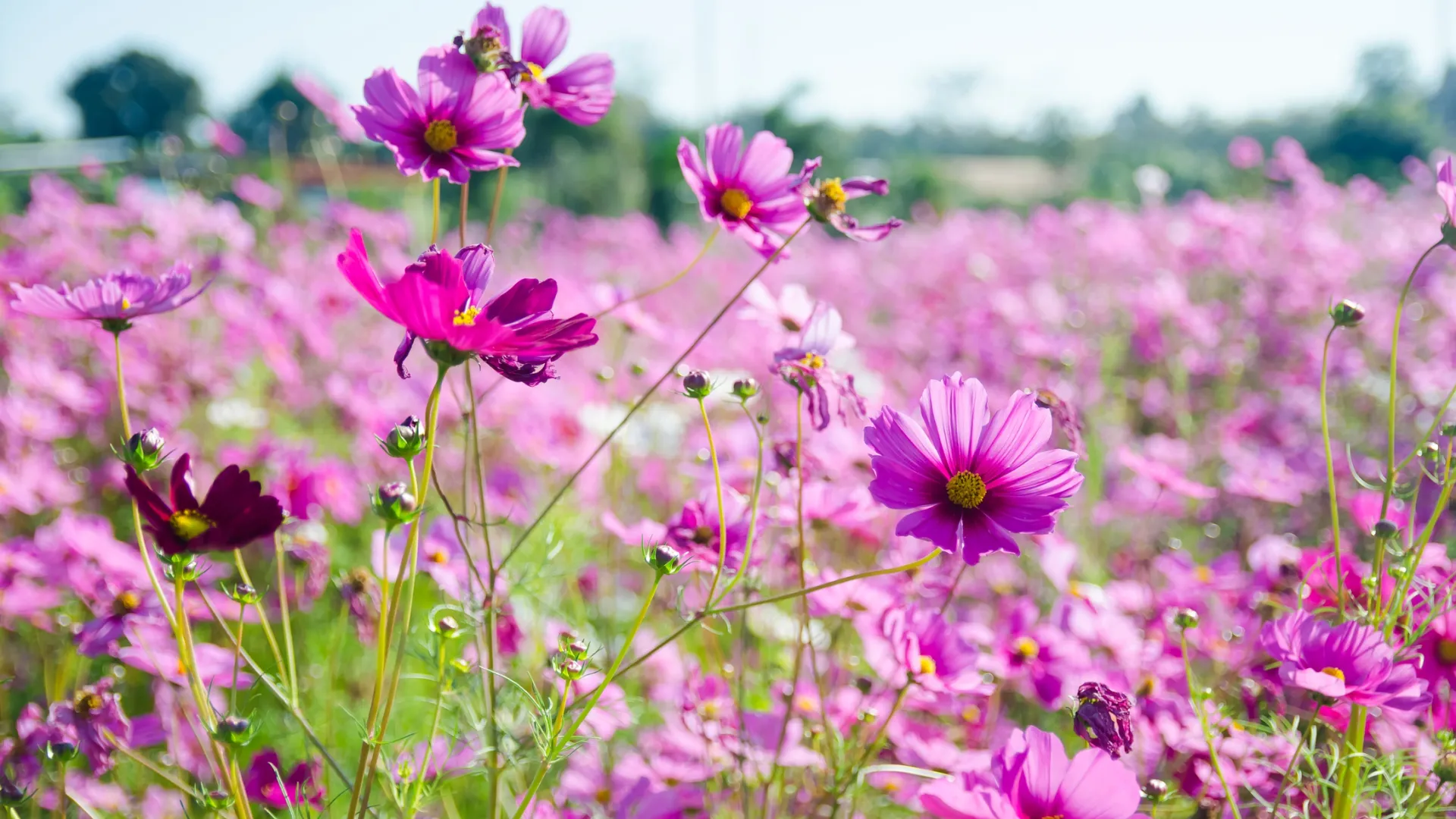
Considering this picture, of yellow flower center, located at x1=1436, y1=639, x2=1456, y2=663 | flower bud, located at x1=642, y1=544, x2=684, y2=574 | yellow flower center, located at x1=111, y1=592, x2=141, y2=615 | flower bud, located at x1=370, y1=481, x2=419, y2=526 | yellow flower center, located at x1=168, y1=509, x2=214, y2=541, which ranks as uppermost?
yellow flower center, located at x1=1436, y1=639, x2=1456, y2=663

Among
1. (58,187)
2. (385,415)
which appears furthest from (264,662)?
(58,187)

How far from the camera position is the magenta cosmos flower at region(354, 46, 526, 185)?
632 millimetres

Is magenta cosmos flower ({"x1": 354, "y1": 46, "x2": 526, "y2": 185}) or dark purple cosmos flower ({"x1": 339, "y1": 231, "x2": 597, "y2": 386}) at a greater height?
magenta cosmos flower ({"x1": 354, "y1": 46, "x2": 526, "y2": 185})

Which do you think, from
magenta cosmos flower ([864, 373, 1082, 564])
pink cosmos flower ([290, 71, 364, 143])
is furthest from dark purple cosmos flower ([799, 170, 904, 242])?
pink cosmos flower ([290, 71, 364, 143])

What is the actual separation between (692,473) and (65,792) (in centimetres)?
61

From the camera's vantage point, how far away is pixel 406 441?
0.52 metres

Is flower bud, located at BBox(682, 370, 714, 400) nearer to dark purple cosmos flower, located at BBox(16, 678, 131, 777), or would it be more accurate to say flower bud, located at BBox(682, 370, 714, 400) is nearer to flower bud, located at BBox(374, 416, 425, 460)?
flower bud, located at BBox(374, 416, 425, 460)

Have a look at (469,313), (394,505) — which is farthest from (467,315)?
(394,505)

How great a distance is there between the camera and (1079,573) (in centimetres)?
164

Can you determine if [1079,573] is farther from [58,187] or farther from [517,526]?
[58,187]

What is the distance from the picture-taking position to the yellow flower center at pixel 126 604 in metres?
0.78

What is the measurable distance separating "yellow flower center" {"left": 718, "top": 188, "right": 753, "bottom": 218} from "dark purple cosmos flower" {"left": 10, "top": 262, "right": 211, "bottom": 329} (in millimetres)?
389

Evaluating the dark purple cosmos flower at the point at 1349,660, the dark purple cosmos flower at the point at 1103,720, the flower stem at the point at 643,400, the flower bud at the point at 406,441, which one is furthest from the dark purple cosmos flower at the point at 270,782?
the dark purple cosmos flower at the point at 1349,660

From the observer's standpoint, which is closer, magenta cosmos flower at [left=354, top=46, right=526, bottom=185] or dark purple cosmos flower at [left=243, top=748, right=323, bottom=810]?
magenta cosmos flower at [left=354, top=46, right=526, bottom=185]
